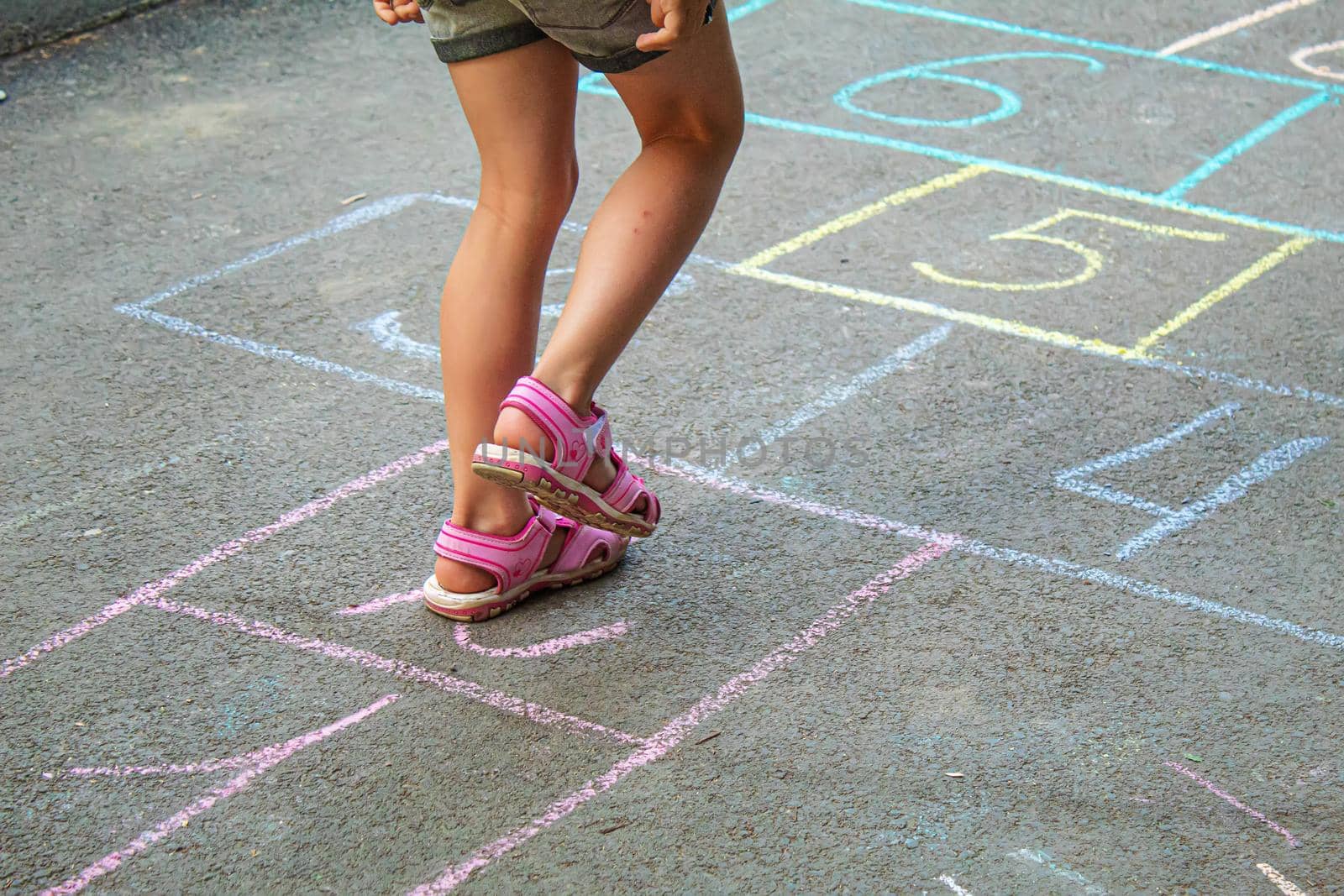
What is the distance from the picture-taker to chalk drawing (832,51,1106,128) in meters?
5.20

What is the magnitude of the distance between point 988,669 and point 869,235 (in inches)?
80.5

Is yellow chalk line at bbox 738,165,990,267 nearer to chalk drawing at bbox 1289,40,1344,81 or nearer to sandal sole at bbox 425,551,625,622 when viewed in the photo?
sandal sole at bbox 425,551,625,622

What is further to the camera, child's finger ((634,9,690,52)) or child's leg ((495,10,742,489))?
child's leg ((495,10,742,489))

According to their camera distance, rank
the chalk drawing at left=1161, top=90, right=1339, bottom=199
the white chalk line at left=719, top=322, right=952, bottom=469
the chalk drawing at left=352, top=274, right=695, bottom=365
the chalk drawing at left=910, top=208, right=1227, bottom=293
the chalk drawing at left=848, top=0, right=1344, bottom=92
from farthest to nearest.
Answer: the chalk drawing at left=848, top=0, right=1344, bottom=92 < the chalk drawing at left=1161, top=90, right=1339, bottom=199 < the chalk drawing at left=910, top=208, right=1227, bottom=293 < the chalk drawing at left=352, top=274, right=695, bottom=365 < the white chalk line at left=719, top=322, right=952, bottom=469

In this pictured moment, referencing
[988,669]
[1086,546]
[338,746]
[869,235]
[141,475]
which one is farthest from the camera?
[869,235]

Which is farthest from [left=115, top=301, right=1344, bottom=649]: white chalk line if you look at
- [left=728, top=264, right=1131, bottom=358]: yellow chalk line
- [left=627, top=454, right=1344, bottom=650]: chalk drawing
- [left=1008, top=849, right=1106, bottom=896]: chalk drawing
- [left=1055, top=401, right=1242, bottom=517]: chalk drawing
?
[left=728, top=264, right=1131, bottom=358]: yellow chalk line

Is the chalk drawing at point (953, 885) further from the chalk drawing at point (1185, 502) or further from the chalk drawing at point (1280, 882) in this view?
the chalk drawing at point (1185, 502)

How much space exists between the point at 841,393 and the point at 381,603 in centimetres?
126

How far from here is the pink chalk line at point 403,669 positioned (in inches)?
91.1

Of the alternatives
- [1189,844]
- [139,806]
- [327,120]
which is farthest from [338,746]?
[327,120]

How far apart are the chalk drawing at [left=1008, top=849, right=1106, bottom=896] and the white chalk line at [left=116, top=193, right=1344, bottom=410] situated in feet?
5.79

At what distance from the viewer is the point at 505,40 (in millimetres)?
2305

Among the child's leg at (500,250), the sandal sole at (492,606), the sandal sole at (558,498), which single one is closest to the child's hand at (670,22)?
the child's leg at (500,250)

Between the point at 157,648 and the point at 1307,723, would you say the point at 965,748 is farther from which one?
the point at 157,648
